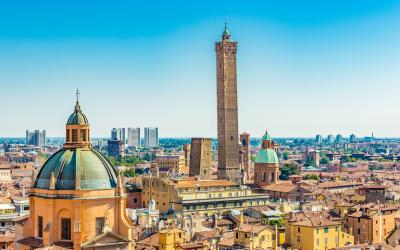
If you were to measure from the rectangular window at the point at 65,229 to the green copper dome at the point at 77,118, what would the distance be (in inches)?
165

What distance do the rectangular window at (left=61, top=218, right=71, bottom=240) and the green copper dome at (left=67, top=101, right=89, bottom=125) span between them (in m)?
4.20

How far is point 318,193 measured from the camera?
8919 centimetres

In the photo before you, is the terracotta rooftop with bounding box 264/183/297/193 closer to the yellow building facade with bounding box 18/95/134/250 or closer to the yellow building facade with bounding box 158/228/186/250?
the yellow building facade with bounding box 158/228/186/250

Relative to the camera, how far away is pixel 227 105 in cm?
10412

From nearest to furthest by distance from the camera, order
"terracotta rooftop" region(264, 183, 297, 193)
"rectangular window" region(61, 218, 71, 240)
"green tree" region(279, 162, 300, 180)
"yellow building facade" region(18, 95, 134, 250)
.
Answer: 1. "yellow building facade" region(18, 95, 134, 250)
2. "rectangular window" region(61, 218, 71, 240)
3. "terracotta rooftop" region(264, 183, 297, 193)
4. "green tree" region(279, 162, 300, 180)

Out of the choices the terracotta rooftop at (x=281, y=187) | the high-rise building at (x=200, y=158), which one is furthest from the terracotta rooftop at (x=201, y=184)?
the high-rise building at (x=200, y=158)

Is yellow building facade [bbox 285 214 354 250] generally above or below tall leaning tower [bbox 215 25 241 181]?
below

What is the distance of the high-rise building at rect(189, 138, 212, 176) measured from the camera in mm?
111250

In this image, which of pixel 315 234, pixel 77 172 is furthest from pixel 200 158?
pixel 77 172

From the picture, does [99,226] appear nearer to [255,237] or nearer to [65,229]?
[65,229]

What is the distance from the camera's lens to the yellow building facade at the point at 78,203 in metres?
28.5

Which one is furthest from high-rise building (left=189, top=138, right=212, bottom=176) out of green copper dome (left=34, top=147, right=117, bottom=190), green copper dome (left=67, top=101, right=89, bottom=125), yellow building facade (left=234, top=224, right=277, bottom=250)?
green copper dome (left=34, top=147, right=117, bottom=190)

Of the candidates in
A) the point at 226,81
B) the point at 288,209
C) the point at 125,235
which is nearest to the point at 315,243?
the point at 288,209

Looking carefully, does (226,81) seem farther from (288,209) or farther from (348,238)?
(348,238)
